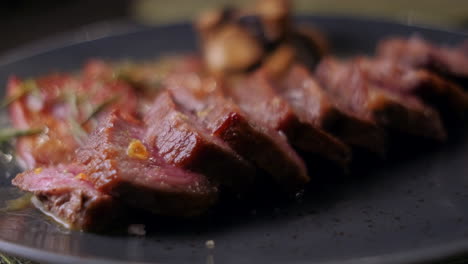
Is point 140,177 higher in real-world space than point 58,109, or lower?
lower

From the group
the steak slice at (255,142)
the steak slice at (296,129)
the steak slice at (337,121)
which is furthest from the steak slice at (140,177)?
the steak slice at (337,121)

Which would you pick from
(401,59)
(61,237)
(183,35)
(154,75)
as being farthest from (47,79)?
(401,59)

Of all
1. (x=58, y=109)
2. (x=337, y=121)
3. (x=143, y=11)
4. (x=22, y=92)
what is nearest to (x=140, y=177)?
(x=337, y=121)

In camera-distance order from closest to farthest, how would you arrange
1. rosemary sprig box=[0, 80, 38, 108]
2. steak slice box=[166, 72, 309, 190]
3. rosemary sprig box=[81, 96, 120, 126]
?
1. steak slice box=[166, 72, 309, 190]
2. rosemary sprig box=[81, 96, 120, 126]
3. rosemary sprig box=[0, 80, 38, 108]

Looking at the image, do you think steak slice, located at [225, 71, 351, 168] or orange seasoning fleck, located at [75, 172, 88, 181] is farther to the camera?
steak slice, located at [225, 71, 351, 168]

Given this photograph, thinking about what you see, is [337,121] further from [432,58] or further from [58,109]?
[58,109]

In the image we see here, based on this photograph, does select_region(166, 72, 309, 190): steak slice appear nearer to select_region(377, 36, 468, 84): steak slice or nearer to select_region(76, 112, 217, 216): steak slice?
select_region(76, 112, 217, 216): steak slice

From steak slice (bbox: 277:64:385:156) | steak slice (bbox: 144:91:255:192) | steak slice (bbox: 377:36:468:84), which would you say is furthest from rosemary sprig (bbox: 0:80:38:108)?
steak slice (bbox: 377:36:468:84)
